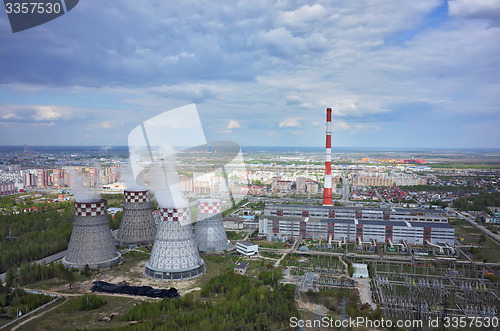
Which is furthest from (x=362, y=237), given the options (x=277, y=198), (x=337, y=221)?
(x=277, y=198)

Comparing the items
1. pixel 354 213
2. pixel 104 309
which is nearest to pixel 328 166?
pixel 354 213

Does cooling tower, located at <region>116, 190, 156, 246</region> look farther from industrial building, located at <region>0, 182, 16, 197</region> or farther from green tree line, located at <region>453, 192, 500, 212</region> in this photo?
green tree line, located at <region>453, 192, 500, 212</region>

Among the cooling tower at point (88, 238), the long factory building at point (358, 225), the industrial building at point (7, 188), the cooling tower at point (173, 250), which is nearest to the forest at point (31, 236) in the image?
the cooling tower at point (88, 238)

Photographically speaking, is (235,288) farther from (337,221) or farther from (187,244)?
(337,221)

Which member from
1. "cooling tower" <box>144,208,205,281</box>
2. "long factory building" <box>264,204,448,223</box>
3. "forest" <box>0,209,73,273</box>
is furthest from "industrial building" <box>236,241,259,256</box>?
"forest" <box>0,209,73,273</box>

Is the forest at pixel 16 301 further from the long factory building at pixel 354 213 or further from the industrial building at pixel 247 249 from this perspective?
the long factory building at pixel 354 213

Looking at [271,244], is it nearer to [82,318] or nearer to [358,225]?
[358,225]
